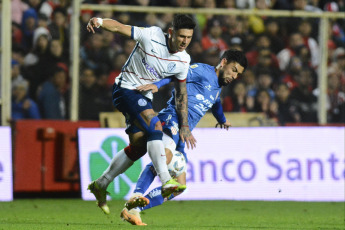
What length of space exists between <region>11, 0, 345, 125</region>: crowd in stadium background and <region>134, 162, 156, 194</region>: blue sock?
4.31m

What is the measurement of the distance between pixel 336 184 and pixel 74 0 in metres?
5.34

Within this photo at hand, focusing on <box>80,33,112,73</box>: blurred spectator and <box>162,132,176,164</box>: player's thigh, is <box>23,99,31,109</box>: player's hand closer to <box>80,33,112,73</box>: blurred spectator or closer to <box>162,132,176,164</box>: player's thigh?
<box>80,33,112,73</box>: blurred spectator

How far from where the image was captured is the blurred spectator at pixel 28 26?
42.0 feet

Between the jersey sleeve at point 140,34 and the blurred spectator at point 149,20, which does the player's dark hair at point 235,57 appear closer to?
the jersey sleeve at point 140,34

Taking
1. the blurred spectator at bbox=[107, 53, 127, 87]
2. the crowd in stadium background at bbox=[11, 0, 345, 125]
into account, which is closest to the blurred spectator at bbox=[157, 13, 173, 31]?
the crowd in stadium background at bbox=[11, 0, 345, 125]

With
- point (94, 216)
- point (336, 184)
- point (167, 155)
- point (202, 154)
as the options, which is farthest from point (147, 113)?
point (336, 184)

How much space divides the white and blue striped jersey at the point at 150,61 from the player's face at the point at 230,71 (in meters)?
0.67

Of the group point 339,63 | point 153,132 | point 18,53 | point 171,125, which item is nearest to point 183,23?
point 153,132

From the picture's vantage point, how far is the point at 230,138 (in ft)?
41.8

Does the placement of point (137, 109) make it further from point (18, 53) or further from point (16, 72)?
point (18, 53)

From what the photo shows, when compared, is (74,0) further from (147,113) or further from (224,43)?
(147,113)

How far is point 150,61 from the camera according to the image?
7922 mm

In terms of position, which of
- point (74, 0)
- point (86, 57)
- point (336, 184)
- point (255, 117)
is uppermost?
point (74, 0)

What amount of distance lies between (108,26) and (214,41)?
19.6ft
